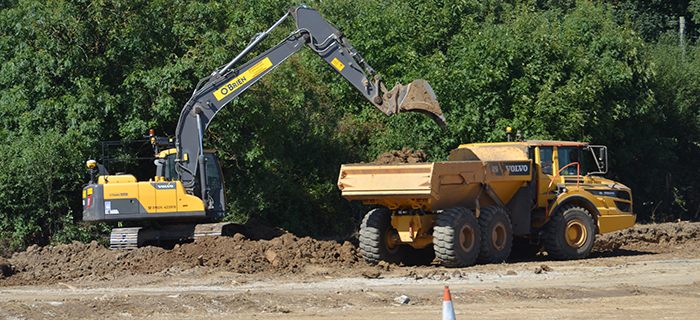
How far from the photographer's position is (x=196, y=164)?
14.5m

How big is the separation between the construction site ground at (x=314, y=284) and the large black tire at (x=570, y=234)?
1.07ft

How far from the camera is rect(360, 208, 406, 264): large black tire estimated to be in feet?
43.0

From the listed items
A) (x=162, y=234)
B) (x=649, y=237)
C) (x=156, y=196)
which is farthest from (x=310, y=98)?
(x=649, y=237)

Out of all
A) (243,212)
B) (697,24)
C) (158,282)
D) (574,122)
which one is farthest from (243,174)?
(697,24)

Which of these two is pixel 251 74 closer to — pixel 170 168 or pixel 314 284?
pixel 170 168

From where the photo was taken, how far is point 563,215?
46.7ft

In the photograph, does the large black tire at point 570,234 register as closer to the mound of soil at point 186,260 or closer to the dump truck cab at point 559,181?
the dump truck cab at point 559,181

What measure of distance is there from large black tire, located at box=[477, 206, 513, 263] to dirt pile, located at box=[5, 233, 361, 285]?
2.67 metres

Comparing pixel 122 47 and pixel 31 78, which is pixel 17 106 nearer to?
pixel 31 78

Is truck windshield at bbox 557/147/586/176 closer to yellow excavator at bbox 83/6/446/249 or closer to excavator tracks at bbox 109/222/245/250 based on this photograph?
yellow excavator at bbox 83/6/446/249

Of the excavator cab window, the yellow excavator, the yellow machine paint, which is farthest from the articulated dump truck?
the excavator cab window

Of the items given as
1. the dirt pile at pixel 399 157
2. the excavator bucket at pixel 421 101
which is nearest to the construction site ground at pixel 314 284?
the dirt pile at pixel 399 157

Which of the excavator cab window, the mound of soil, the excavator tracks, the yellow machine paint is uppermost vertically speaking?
the excavator cab window

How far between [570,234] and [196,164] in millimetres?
8309
